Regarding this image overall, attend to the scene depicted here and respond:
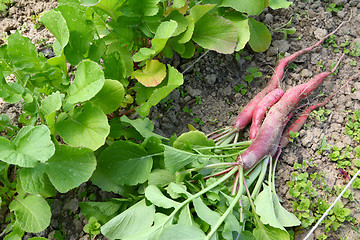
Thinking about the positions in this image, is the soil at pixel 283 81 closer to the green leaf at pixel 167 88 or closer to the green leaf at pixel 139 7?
the green leaf at pixel 167 88

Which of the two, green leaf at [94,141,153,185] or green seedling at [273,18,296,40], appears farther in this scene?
green seedling at [273,18,296,40]

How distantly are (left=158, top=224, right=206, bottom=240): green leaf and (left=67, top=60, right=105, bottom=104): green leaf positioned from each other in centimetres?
53

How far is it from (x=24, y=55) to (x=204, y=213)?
92cm

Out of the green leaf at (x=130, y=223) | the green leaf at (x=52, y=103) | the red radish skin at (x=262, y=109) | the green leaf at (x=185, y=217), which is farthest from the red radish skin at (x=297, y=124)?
the green leaf at (x=52, y=103)

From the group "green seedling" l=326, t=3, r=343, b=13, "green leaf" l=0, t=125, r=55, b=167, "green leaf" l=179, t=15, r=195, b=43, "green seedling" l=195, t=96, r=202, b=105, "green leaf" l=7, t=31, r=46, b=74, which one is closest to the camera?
"green leaf" l=0, t=125, r=55, b=167

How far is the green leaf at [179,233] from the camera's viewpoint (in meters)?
1.07

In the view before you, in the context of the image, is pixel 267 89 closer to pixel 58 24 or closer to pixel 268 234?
pixel 268 234

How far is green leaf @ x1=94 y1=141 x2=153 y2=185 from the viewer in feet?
4.23

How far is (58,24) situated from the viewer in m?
1.21

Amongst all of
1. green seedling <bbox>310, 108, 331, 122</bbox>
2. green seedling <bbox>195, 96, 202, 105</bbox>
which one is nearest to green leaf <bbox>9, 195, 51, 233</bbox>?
green seedling <bbox>195, 96, 202, 105</bbox>

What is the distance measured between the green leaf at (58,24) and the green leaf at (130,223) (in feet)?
2.28

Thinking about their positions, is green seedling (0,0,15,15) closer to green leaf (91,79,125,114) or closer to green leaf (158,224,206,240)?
green leaf (91,79,125,114)

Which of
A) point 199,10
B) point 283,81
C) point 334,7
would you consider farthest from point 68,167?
point 334,7

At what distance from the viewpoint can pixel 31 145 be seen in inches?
40.8
